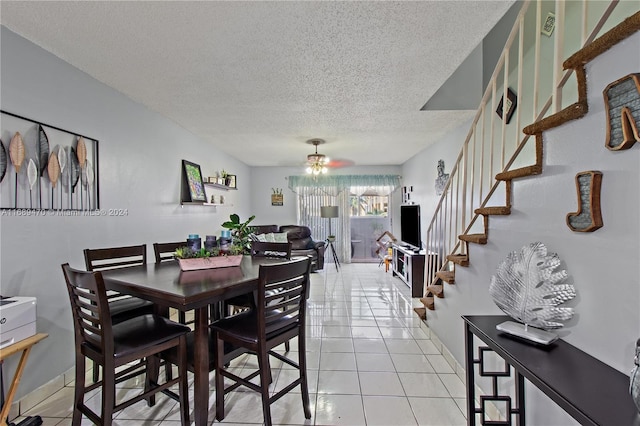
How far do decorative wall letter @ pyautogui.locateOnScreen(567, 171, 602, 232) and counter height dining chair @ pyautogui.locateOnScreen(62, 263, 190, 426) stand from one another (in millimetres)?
1918

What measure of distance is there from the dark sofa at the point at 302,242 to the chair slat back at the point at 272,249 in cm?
274

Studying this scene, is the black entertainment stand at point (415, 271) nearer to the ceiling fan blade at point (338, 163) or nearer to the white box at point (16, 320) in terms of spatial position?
the ceiling fan blade at point (338, 163)

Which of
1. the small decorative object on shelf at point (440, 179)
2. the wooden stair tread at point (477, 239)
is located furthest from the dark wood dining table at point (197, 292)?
the small decorative object on shelf at point (440, 179)

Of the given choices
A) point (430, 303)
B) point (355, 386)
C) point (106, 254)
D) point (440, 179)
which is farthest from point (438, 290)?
point (106, 254)

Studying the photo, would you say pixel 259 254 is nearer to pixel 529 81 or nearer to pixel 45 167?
pixel 45 167

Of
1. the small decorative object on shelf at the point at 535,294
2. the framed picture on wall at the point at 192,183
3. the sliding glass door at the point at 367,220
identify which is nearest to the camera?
the small decorative object on shelf at the point at 535,294

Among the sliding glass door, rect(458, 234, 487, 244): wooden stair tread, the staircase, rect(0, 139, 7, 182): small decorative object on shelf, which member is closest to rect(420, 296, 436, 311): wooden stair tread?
the staircase

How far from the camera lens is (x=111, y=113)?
8.78ft

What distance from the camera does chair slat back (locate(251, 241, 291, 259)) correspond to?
262 cm

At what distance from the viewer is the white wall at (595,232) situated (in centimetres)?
94

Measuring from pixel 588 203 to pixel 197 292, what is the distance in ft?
5.45

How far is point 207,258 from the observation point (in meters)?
2.00

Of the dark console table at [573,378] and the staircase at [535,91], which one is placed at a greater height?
the staircase at [535,91]

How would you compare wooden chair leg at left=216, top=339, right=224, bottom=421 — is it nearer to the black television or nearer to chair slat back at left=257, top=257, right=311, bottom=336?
chair slat back at left=257, top=257, right=311, bottom=336
